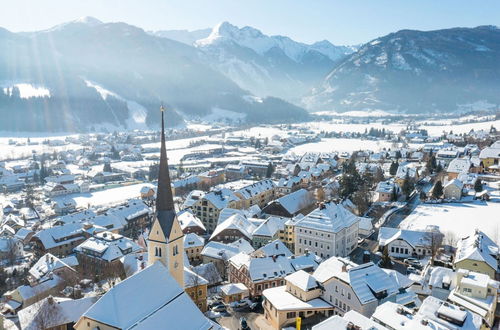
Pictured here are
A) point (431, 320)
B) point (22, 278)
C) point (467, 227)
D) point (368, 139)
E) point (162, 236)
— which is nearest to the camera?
point (431, 320)

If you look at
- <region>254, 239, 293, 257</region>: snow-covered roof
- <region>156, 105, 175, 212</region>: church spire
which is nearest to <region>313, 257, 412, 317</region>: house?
<region>254, 239, 293, 257</region>: snow-covered roof

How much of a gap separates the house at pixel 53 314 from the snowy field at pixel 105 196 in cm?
5153

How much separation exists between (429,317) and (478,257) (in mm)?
14507

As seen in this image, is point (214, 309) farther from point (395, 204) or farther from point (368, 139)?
point (368, 139)

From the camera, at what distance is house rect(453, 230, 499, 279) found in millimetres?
36188

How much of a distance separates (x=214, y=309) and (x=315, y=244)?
54.4ft

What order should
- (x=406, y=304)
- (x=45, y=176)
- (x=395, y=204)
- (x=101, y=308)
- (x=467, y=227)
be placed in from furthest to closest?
(x=45, y=176), (x=395, y=204), (x=467, y=227), (x=406, y=304), (x=101, y=308)

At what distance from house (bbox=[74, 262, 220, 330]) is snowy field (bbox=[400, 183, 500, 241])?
123 ft

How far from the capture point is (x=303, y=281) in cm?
3228

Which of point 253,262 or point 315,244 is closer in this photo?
point 253,262

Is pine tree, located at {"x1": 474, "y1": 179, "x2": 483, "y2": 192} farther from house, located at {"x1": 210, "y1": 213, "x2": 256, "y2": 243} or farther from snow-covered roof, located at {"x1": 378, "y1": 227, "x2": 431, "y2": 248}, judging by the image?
house, located at {"x1": 210, "y1": 213, "x2": 256, "y2": 243}

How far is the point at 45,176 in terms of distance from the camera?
354 ft

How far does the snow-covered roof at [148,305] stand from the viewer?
69.6 ft

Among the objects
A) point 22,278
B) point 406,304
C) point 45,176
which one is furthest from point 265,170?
point 406,304
